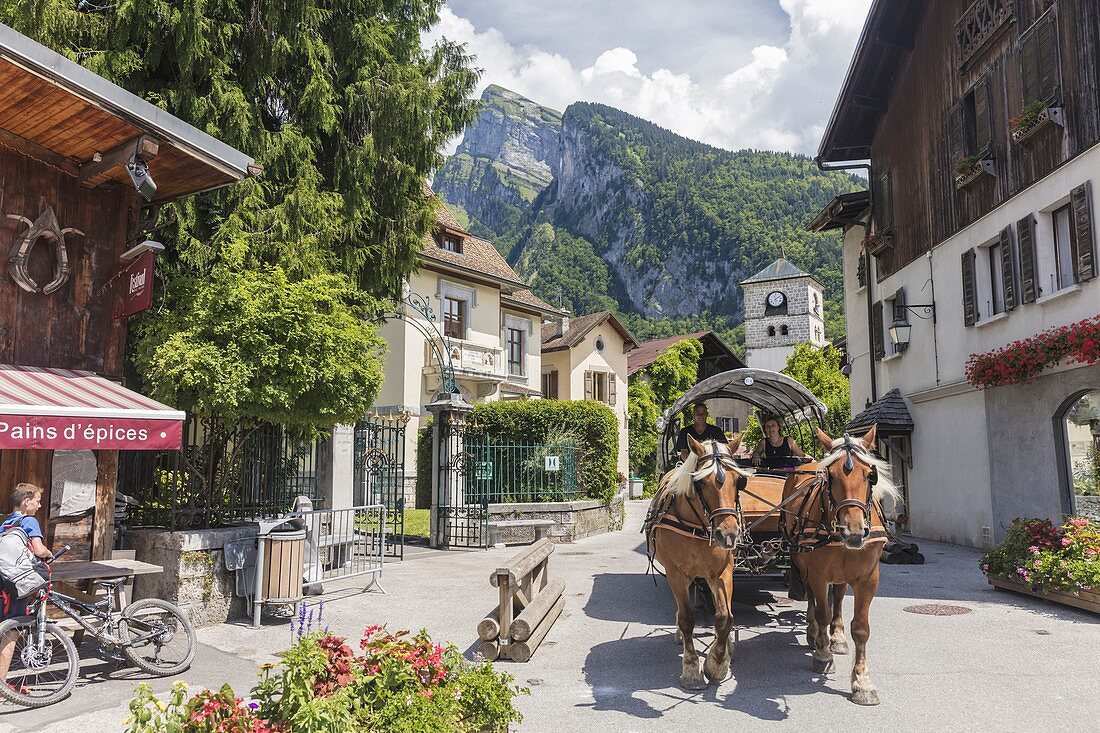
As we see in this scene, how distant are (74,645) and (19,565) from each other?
937 mm

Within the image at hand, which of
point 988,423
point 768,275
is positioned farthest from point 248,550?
point 768,275

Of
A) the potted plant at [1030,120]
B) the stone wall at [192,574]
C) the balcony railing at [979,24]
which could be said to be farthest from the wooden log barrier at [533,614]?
the balcony railing at [979,24]

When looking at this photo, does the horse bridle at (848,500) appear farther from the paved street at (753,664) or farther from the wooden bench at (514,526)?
the wooden bench at (514,526)

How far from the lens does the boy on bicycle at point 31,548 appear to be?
6055 millimetres

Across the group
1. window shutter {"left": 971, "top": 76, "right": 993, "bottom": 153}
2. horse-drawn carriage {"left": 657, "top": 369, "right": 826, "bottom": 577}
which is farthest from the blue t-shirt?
window shutter {"left": 971, "top": 76, "right": 993, "bottom": 153}

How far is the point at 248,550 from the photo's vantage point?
9.51 meters

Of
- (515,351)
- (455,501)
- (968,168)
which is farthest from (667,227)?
(455,501)

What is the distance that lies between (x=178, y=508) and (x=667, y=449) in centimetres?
701

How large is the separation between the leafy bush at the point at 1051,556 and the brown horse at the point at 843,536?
453cm

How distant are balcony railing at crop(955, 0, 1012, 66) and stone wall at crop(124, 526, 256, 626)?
16.2 metres

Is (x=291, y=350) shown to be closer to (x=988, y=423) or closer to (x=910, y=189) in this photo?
(x=988, y=423)

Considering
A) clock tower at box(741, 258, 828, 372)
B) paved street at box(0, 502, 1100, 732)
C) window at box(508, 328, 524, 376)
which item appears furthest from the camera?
clock tower at box(741, 258, 828, 372)

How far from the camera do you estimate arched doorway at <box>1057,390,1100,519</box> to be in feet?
40.2

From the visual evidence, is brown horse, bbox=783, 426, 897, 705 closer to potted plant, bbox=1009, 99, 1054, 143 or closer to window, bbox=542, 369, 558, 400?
potted plant, bbox=1009, 99, 1054, 143
